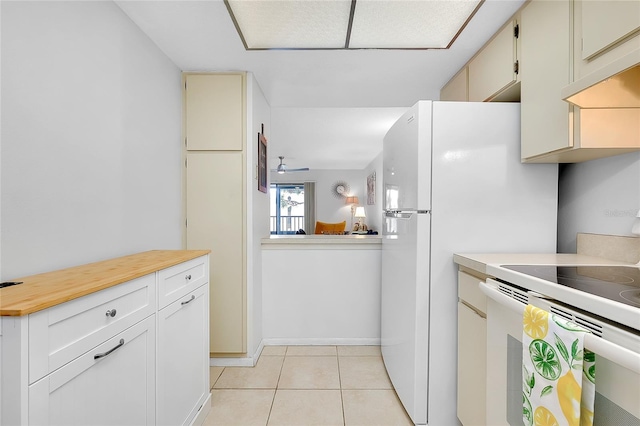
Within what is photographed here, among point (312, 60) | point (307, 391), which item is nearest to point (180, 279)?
point (307, 391)

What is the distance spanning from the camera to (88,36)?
53.6 inches

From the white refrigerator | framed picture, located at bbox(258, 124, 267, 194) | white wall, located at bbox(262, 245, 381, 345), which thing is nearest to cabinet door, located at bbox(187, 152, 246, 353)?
framed picture, located at bbox(258, 124, 267, 194)

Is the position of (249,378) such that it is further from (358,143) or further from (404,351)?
(358,143)

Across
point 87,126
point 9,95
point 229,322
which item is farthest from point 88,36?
point 229,322

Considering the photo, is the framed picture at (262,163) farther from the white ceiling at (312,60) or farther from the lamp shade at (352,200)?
the lamp shade at (352,200)

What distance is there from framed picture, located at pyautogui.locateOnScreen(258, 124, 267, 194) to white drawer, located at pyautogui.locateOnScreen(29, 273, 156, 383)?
4.85 ft

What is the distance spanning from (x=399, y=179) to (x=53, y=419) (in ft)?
5.61

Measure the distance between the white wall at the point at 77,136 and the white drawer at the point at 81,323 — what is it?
0.39 meters

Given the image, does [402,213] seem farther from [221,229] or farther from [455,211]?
[221,229]

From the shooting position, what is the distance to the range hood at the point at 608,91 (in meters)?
1.02

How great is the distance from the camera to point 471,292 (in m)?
1.39

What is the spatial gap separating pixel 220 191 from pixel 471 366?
1.87 metres

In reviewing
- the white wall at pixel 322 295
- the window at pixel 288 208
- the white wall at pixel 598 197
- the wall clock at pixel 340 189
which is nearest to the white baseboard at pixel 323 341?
the white wall at pixel 322 295

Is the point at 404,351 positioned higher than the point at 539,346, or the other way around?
the point at 539,346
